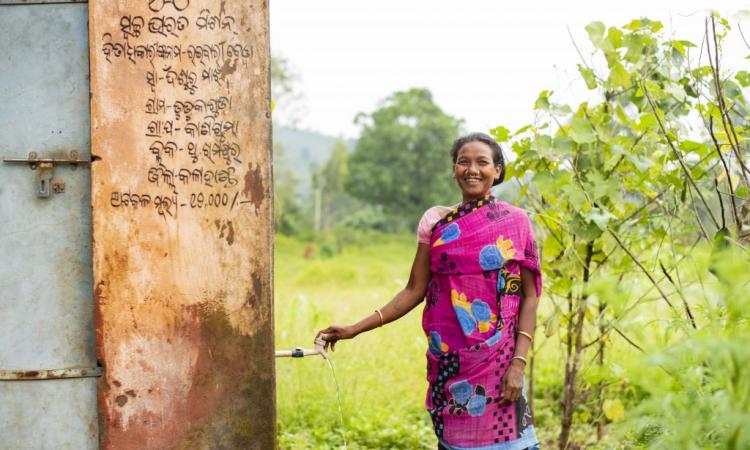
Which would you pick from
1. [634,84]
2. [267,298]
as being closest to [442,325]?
[267,298]

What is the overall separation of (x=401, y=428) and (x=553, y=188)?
176 cm

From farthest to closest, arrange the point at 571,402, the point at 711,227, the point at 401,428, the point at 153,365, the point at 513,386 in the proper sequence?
1. the point at 401,428
2. the point at 711,227
3. the point at 571,402
4. the point at 153,365
5. the point at 513,386

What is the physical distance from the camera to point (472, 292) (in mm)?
2410

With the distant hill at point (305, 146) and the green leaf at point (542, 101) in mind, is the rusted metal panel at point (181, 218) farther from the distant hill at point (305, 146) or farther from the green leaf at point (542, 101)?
the distant hill at point (305, 146)

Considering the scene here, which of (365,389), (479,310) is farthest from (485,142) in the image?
(365,389)

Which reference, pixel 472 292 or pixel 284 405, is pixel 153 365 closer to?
pixel 472 292

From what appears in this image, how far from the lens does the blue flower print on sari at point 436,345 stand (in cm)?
246

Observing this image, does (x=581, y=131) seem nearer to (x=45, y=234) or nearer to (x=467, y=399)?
(x=467, y=399)

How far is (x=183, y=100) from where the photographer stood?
2.58 m

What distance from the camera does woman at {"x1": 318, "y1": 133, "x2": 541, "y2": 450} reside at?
7.79 ft

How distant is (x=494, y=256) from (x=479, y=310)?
0.18 m

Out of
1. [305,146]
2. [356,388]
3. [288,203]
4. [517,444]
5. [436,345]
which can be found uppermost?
[305,146]

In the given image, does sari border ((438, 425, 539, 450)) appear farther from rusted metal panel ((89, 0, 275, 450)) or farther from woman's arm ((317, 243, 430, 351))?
rusted metal panel ((89, 0, 275, 450))

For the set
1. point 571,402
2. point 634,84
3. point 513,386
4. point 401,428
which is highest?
point 634,84
